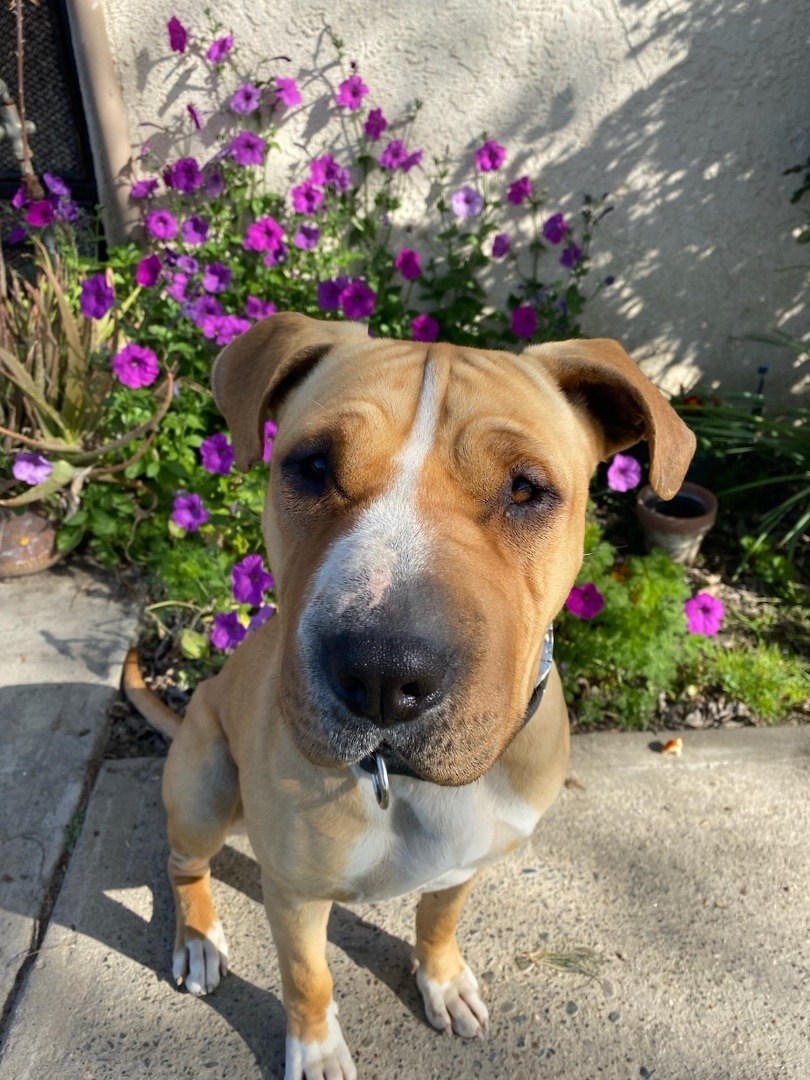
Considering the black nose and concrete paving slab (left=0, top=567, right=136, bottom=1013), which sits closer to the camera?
the black nose

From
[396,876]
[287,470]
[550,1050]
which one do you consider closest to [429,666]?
[287,470]

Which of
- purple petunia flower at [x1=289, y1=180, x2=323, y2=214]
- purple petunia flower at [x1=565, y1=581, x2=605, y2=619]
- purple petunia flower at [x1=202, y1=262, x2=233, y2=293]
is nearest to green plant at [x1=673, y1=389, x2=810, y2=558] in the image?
purple petunia flower at [x1=565, y1=581, x2=605, y2=619]

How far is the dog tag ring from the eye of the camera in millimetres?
1795

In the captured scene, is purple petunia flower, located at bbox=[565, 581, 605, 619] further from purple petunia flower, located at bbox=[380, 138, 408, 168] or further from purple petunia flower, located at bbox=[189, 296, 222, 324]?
purple petunia flower, located at bbox=[380, 138, 408, 168]

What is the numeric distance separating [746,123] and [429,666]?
4579 mm

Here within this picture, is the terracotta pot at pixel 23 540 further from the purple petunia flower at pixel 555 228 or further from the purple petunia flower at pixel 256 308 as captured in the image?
the purple petunia flower at pixel 555 228

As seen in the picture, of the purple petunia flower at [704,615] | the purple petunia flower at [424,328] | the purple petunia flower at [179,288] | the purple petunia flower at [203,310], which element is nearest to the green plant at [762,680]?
the purple petunia flower at [704,615]

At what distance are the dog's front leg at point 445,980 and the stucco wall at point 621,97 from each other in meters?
3.92

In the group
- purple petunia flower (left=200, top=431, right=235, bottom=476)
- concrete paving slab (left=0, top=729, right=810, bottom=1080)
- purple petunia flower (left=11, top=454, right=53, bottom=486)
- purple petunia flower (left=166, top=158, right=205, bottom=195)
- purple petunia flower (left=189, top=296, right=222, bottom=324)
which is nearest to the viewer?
concrete paving slab (left=0, top=729, right=810, bottom=1080)

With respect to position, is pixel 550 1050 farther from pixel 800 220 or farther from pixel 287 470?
pixel 800 220

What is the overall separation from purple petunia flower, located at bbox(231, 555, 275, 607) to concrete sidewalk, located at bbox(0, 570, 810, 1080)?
2.77 feet

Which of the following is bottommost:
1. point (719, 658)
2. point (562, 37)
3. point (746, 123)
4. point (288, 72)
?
point (719, 658)

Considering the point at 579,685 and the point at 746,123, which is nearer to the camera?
the point at 579,685

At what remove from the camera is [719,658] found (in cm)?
387
